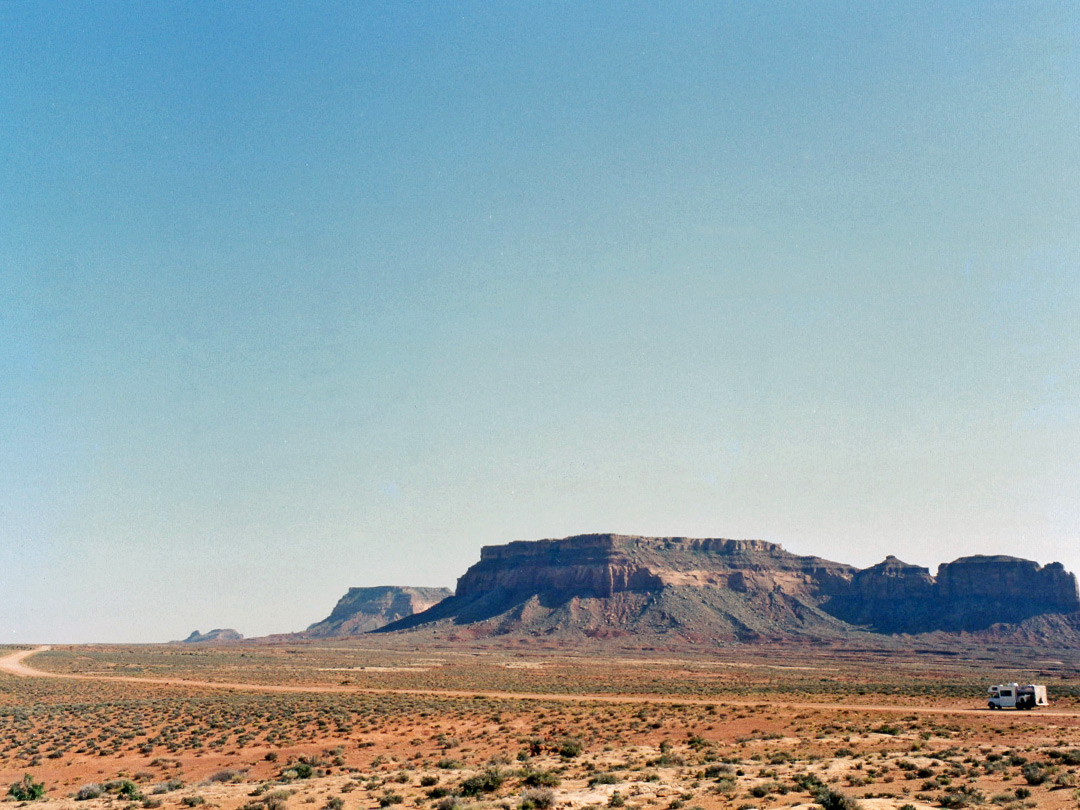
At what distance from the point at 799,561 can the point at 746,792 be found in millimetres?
187990

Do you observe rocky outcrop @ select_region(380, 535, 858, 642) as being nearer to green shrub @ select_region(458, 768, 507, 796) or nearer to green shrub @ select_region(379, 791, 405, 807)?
green shrub @ select_region(458, 768, 507, 796)

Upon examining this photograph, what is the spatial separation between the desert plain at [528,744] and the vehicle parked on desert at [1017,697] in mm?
1605

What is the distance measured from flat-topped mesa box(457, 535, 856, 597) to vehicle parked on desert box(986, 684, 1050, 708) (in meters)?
132

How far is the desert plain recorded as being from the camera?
2205 cm

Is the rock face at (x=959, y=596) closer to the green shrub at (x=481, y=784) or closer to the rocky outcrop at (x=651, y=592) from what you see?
the rocky outcrop at (x=651, y=592)

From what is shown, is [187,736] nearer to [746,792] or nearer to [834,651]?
[746,792]

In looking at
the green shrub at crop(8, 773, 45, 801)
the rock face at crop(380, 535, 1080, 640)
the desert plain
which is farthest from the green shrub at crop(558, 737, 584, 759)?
the rock face at crop(380, 535, 1080, 640)

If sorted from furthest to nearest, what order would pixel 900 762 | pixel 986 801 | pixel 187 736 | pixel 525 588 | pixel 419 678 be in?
pixel 525 588 < pixel 419 678 < pixel 187 736 < pixel 900 762 < pixel 986 801

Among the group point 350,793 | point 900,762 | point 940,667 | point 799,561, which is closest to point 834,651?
point 940,667

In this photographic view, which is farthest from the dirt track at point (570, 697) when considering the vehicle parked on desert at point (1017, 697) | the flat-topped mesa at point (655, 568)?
the flat-topped mesa at point (655, 568)

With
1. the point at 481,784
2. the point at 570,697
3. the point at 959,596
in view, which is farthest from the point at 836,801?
the point at 959,596

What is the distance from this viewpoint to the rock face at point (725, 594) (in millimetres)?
163250

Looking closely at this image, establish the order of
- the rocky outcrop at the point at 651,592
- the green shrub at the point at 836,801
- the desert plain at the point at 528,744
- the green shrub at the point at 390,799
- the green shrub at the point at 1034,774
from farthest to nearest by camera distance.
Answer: the rocky outcrop at the point at 651,592 < the green shrub at the point at 1034,774 < the desert plain at the point at 528,744 < the green shrub at the point at 390,799 < the green shrub at the point at 836,801

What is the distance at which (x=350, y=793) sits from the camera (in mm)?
23047
